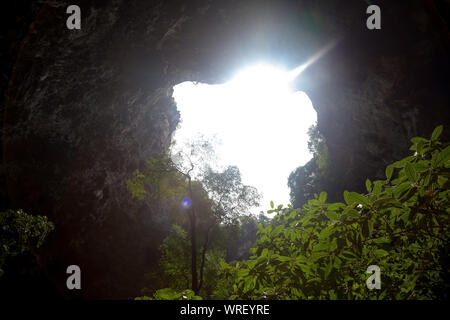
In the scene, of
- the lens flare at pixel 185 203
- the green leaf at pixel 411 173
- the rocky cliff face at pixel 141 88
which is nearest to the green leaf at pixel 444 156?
the green leaf at pixel 411 173

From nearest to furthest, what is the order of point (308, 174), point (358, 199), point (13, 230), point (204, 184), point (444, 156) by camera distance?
point (444, 156) < point (358, 199) < point (13, 230) < point (204, 184) < point (308, 174)

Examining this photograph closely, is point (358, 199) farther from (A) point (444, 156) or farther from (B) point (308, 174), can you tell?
(B) point (308, 174)

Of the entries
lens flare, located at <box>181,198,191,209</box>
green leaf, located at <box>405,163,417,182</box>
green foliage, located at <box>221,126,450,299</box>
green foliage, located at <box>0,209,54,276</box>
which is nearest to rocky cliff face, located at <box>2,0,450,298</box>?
lens flare, located at <box>181,198,191,209</box>

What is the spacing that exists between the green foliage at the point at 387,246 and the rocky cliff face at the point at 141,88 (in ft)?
42.3

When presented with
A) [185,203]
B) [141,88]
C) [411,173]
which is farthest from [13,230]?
[141,88]

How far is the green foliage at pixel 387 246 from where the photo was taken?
3.94 ft

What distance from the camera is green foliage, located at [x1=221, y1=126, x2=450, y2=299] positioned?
120 centimetres

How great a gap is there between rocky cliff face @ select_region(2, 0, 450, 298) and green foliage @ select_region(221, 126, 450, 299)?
42.3 feet

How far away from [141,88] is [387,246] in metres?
21.8

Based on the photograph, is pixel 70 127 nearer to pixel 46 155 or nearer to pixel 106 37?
pixel 46 155

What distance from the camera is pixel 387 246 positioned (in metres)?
1.33

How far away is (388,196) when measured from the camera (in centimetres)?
131

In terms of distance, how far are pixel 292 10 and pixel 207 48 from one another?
8.10 meters

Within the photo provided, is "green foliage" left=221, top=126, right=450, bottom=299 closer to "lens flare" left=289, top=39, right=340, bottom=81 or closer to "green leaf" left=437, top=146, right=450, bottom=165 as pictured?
"green leaf" left=437, top=146, right=450, bottom=165
